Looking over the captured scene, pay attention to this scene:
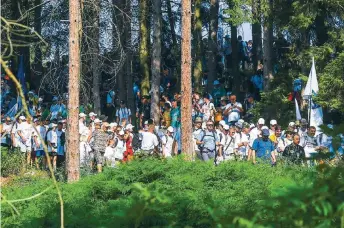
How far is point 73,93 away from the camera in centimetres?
2223

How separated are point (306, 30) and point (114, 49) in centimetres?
709

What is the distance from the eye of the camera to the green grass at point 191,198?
5.07 meters

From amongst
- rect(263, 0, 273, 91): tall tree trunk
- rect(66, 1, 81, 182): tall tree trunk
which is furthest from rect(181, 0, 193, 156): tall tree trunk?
rect(263, 0, 273, 91): tall tree trunk

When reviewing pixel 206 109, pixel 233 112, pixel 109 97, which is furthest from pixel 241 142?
pixel 109 97

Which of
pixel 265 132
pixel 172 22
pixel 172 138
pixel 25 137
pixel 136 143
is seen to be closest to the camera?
pixel 265 132

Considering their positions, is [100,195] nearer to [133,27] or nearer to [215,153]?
[215,153]

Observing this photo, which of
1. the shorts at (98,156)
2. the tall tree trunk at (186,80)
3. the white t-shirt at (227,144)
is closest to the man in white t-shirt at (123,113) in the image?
the shorts at (98,156)

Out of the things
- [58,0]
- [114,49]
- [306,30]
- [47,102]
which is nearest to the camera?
[58,0]

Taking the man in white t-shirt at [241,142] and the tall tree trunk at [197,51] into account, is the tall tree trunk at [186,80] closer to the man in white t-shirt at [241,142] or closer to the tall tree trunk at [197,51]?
the man in white t-shirt at [241,142]

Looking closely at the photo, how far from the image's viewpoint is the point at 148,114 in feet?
109

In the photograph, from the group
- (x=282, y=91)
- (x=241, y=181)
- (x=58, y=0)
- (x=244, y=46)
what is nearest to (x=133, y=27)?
(x=244, y=46)

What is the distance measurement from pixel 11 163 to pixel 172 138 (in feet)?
14.9

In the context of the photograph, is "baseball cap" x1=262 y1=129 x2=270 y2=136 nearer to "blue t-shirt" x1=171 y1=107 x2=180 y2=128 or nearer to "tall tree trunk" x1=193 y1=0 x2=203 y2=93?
"blue t-shirt" x1=171 y1=107 x2=180 y2=128

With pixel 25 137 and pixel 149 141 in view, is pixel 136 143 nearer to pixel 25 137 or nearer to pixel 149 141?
pixel 149 141
